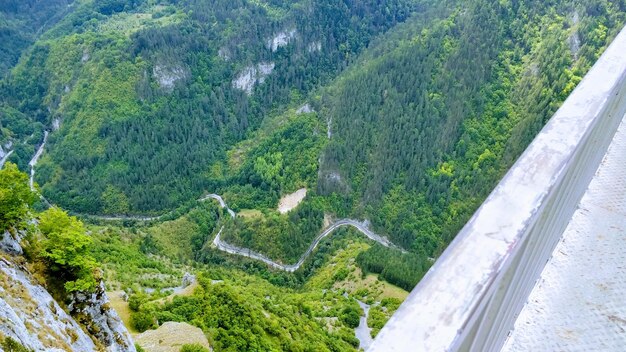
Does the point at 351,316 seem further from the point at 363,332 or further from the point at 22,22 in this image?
the point at 22,22

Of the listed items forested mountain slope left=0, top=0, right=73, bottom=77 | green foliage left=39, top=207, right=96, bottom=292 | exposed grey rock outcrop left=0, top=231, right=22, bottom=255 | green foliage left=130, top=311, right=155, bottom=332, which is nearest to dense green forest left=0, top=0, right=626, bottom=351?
green foliage left=130, top=311, right=155, bottom=332

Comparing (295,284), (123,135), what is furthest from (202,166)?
(295,284)

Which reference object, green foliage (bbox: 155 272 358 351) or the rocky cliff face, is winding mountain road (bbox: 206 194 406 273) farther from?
the rocky cliff face

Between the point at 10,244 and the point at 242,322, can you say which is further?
the point at 242,322

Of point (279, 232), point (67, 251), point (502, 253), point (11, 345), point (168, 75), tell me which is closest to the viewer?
point (502, 253)

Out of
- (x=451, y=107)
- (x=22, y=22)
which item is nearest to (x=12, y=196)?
(x=451, y=107)

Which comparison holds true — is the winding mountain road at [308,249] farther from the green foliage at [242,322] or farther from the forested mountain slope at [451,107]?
the green foliage at [242,322]
